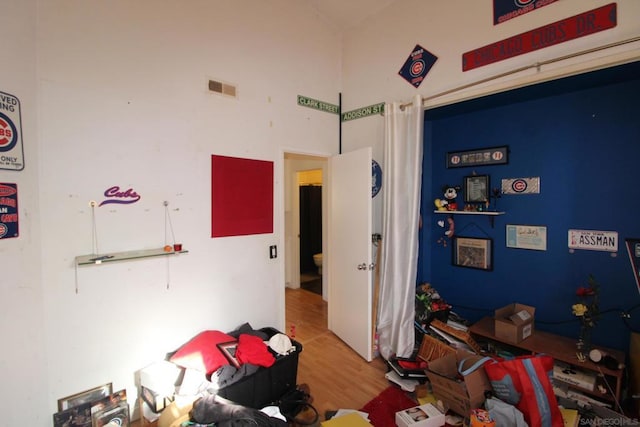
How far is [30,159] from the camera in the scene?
61.9 inches

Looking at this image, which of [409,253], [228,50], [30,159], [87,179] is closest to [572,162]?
[409,253]

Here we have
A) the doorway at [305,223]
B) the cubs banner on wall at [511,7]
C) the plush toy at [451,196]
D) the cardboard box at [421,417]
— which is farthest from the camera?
the doorway at [305,223]

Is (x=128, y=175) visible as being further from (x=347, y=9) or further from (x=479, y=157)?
(x=479, y=157)

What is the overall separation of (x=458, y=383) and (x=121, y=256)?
8.03 ft

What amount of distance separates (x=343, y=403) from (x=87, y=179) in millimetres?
2384

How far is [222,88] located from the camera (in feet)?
7.82

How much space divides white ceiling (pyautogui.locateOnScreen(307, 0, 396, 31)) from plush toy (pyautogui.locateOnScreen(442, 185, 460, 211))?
1982 millimetres

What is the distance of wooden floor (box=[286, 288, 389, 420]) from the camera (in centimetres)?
221

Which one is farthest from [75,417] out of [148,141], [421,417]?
[421,417]

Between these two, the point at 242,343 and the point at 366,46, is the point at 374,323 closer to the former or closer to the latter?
the point at 242,343

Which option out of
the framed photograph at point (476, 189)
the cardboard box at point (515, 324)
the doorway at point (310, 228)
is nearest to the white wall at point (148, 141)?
the framed photograph at point (476, 189)

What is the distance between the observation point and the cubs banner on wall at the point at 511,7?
6.47 ft

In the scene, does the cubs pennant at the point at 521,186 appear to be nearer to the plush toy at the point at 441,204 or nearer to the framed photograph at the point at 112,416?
the plush toy at the point at 441,204

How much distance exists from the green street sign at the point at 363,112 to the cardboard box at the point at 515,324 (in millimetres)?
2212
